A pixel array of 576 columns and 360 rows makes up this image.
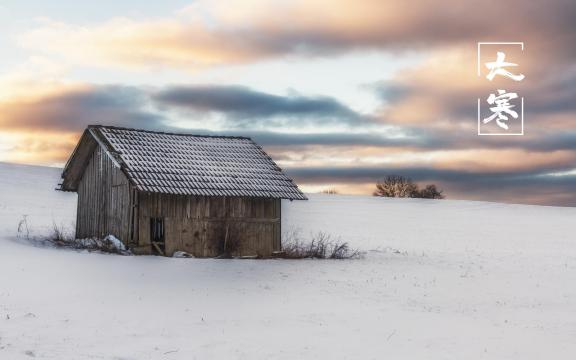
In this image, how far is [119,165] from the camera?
29953 mm

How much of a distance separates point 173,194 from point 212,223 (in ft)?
6.51

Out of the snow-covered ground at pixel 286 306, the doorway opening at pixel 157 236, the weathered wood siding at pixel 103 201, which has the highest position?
the weathered wood siding at pixel 103 201

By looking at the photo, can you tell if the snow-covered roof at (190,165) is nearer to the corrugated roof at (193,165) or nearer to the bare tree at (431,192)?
the corrugated roof at (193,165)

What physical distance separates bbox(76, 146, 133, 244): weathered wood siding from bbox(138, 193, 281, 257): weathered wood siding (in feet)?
3.32

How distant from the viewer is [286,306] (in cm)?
1933

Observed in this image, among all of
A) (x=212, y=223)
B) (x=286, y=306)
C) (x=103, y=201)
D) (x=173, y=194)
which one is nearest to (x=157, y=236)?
(x=173, y=194)

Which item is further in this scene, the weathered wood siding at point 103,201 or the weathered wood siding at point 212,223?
the weathered wood siding at point 103,201

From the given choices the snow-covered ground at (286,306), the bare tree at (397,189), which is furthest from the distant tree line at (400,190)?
the snow-covered ground at (286,306)

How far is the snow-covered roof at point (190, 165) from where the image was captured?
30359mm

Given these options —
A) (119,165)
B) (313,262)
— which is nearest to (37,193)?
(119,165)

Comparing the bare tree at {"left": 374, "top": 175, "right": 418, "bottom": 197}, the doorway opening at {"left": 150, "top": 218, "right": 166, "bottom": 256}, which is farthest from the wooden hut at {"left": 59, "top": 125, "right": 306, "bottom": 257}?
the bare tree at {"left": 374, "top": 175, "right": 418, "bottom": 197}

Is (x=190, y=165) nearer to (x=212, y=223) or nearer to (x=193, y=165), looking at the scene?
(x=193, y=165)

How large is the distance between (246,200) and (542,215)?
1949 inches

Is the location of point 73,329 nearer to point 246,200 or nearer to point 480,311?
point 480,311
